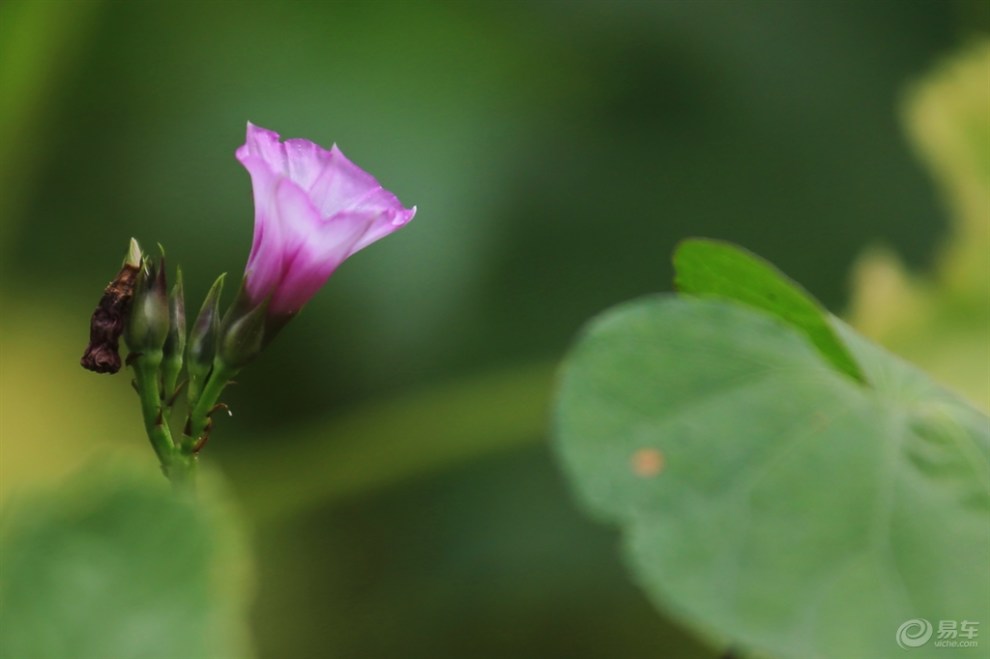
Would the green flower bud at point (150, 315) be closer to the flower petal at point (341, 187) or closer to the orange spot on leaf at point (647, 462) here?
the flower petal at point (341, 187)

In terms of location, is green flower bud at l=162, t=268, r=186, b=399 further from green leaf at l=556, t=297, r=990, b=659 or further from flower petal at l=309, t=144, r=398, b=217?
green leaf at l=556, t=297, r=990, b=659

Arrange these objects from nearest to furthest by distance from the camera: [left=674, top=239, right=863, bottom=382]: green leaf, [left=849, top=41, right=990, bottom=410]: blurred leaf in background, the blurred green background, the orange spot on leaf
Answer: the orange spot on leaf, [left=674, top=239, right=863, bottom=382]: green leaf, the blurred green background, [left=849, top=41, right=990, bottom=410]: blurred leaf in background

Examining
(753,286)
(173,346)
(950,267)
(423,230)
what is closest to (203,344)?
(173,346)

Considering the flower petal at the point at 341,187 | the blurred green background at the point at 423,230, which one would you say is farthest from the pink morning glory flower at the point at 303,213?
the blurred green background at the point at 423,230

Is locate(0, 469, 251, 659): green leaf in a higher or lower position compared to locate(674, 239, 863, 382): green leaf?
lower

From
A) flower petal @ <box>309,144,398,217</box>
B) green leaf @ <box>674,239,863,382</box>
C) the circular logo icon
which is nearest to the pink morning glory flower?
flower petal @ <box>309,144,398,217</box>

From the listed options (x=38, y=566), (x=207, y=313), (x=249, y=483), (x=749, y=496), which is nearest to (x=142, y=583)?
(x=38, y=566)

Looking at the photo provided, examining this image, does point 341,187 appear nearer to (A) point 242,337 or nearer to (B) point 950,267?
(A) point 242,337
